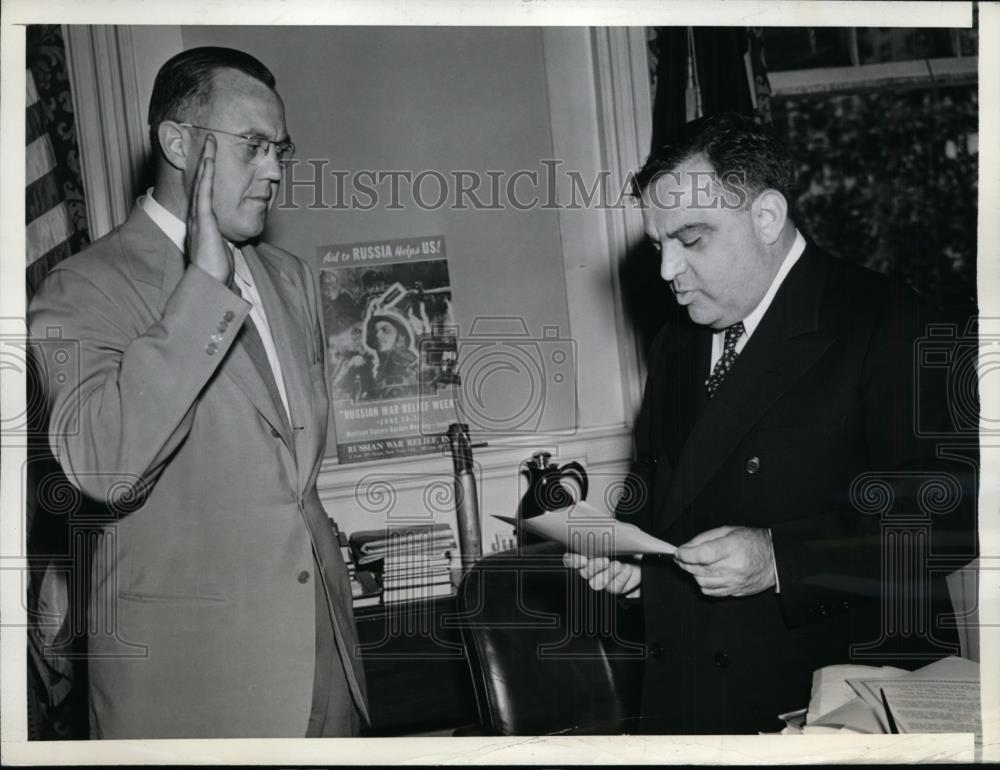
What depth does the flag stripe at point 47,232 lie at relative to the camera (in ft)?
7.34

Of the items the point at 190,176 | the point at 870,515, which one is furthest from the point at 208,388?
the point at 870,515

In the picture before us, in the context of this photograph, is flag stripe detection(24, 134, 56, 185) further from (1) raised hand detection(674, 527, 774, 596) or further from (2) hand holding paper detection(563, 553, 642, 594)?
(1) raised hand detection(674, 527, 774, 596)

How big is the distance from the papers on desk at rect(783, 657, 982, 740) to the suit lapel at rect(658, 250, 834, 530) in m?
0.47

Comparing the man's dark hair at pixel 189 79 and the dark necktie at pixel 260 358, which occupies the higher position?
the man's dark hair at pixel 189 79

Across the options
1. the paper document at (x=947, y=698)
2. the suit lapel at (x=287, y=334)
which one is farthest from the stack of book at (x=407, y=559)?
the paper document at (x=947, y=698)

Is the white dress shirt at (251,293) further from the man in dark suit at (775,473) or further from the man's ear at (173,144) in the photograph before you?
the man in dark suit at (775,473)

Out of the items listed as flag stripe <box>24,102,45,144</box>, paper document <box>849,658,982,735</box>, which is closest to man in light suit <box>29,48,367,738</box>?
flag stripe <box>24,102,45,144</box>

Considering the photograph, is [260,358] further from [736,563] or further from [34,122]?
[736,563]

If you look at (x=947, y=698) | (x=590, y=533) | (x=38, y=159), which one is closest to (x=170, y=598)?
(x=590, y=533)

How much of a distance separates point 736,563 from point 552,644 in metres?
0.45

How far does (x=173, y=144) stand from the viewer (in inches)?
87.7

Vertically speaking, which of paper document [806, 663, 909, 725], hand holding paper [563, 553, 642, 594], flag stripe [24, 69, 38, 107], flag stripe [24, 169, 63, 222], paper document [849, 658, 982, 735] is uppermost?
flag stripe [24, 69, 38, 107]

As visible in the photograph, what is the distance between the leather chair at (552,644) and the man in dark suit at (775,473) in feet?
0.25

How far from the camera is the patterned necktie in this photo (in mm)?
2236
